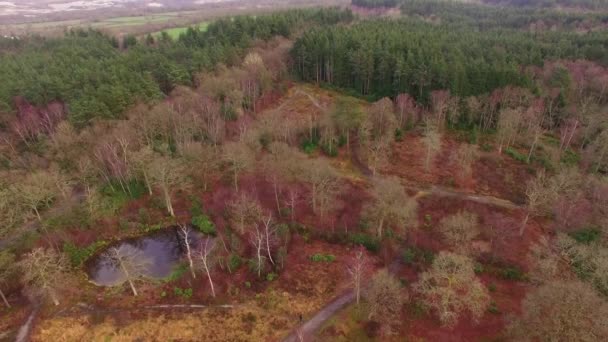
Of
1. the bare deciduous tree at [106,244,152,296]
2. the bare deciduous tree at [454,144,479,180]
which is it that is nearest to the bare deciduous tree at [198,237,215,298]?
the bare deciduous tree at [106,244,152,296]

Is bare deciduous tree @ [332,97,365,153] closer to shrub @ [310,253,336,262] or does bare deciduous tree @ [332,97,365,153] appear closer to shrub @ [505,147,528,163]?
shrub @ [310,253,336,262]

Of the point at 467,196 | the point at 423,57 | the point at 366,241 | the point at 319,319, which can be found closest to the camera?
the point at 319,319

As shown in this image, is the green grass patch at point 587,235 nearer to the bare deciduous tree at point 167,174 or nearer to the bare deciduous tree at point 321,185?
the bare deciduous tree at point 321,185

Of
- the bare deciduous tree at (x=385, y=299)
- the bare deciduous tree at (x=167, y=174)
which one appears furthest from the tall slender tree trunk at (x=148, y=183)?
the bare deciduous tree at (x=385, y=299)

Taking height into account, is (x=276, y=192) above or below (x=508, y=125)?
below

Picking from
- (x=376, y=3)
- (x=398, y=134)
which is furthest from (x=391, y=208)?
(x=376, y=3)

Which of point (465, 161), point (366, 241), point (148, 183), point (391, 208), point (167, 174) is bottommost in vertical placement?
point (366, 241)

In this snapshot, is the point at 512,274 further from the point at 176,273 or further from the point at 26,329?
the point at 26,329
